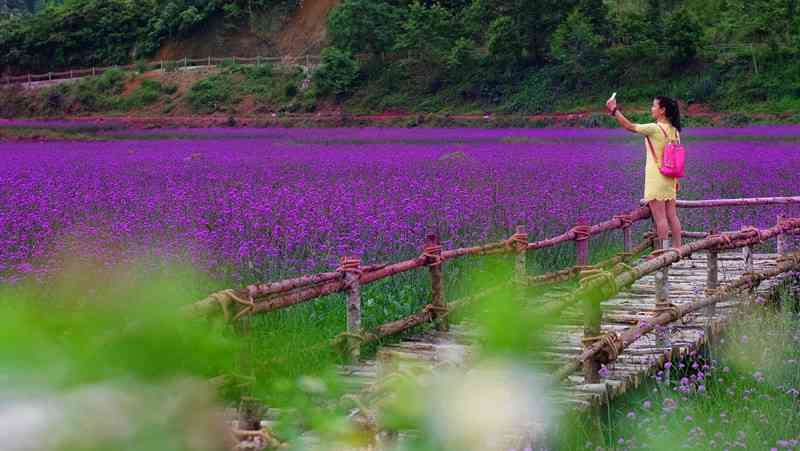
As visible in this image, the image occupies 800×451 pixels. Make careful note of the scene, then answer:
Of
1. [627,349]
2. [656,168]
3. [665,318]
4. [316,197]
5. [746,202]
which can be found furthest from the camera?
[316,197]

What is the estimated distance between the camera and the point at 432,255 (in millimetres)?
5223

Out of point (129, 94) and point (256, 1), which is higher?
point (256, 1)

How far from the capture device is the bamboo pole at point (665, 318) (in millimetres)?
4055

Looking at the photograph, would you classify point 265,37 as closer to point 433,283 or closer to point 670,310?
point 433,283

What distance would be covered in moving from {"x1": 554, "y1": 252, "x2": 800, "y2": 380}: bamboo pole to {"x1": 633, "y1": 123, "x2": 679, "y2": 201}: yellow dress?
29.9 inches

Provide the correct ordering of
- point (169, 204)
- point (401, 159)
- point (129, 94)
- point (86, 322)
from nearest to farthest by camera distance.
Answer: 1. point (86, 322)
2. point (169, 204)
3. point (401, 159)
4. point (129, 94)

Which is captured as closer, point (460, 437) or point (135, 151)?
point (460, 437)

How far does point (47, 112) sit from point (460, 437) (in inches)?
1945

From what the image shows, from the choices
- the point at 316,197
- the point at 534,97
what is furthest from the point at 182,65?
the point at 316,197

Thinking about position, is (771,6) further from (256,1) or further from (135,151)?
(256,1)

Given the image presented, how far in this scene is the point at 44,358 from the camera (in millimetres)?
739

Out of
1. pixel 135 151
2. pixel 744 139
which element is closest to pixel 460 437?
pixel 135 151

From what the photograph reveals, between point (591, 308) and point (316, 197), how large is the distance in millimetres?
5878

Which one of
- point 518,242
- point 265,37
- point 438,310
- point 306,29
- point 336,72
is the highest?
point 306,29
